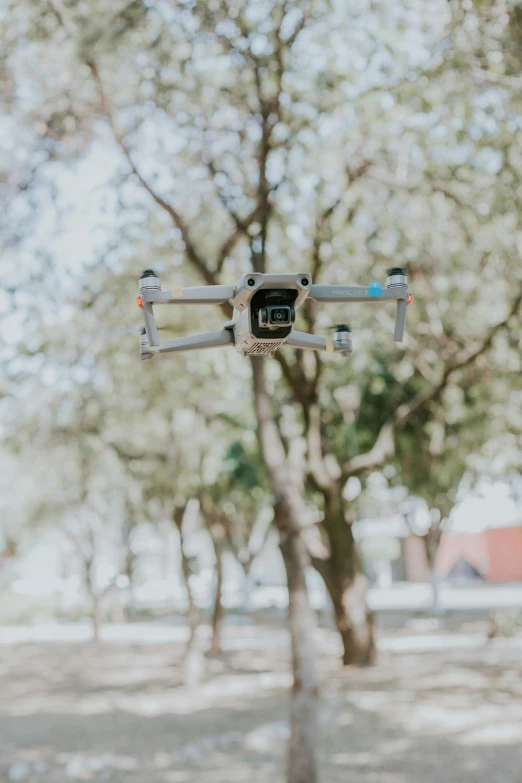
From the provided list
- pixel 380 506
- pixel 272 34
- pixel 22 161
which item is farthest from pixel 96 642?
pixel 272 34

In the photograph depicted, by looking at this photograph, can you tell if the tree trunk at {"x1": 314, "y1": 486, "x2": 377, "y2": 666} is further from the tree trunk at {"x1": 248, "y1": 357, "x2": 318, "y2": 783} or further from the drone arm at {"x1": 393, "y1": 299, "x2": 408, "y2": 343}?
the drone arm at {"x1": 393, "y1": 299, "x2": 408, "y2": 343}

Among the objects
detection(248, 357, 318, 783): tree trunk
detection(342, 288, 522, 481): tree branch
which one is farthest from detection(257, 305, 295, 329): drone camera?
detection(342, 288, 522, 481): tree branch

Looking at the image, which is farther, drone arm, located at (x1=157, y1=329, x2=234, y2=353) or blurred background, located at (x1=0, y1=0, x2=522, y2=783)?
blurred background, located at (x1=0, y1=0, x2=522, y2=783)

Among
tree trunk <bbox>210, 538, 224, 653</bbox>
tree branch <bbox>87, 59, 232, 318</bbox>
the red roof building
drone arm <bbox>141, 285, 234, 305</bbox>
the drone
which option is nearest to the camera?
the drone

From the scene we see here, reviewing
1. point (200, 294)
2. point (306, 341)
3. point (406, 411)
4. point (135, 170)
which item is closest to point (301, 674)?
point (135, 170)

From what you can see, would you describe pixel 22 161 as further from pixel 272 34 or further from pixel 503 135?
pixel 503 135

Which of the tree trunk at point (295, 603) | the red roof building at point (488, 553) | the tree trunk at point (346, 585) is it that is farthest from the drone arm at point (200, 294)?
the red roof building at point (488, 553)

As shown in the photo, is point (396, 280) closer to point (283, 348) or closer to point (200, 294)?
point (200, 294)
